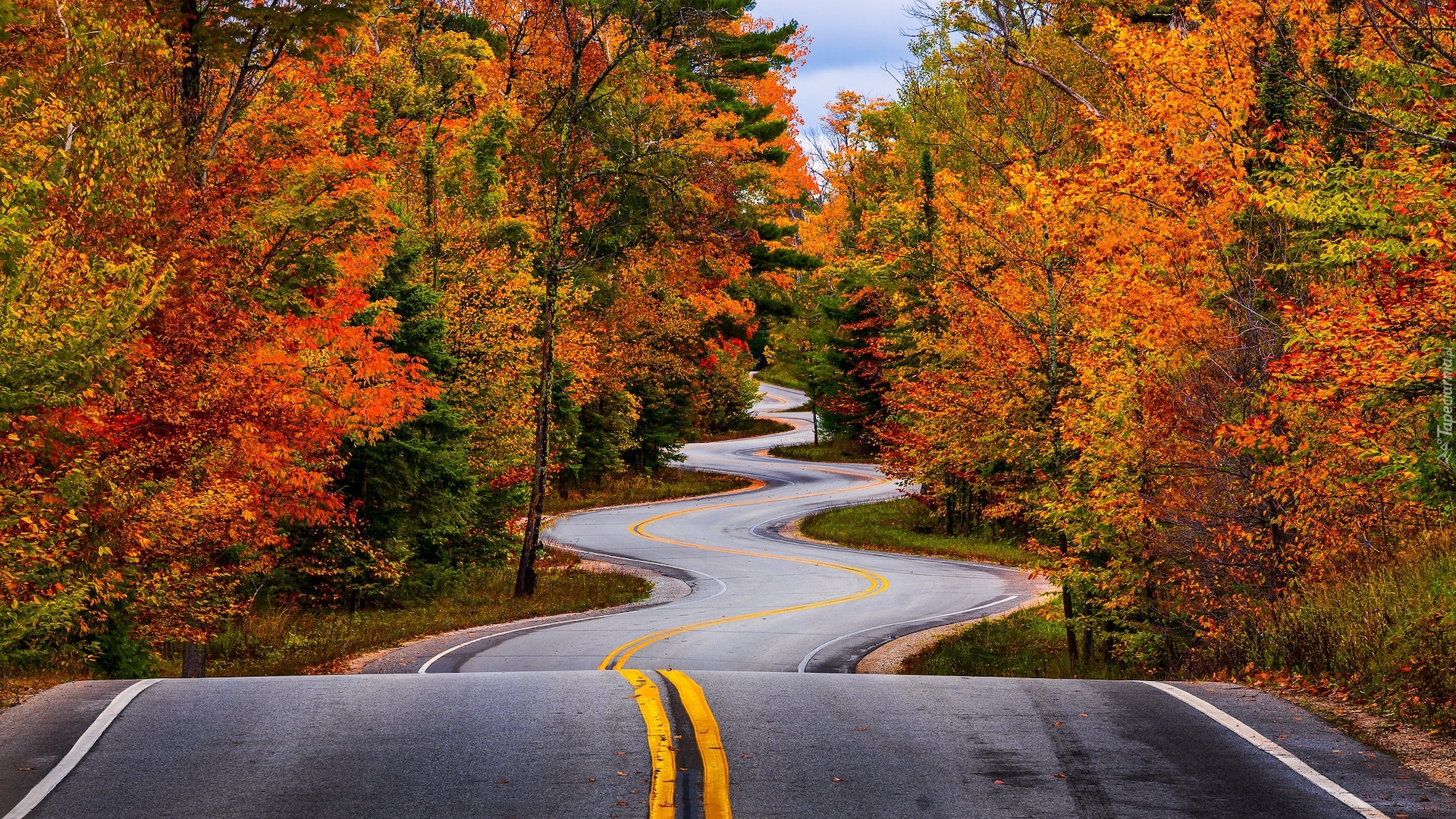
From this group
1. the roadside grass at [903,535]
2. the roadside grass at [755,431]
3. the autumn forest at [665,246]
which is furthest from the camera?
the roadside grass at [755,431]

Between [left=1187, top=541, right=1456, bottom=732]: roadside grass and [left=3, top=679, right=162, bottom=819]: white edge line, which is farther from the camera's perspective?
[left=1187, top=541, right=1456, bottom=732]: roadside grass

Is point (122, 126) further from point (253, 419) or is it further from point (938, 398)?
point (938, 398)

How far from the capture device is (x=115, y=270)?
34.8ft

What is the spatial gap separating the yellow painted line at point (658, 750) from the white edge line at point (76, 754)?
338cm

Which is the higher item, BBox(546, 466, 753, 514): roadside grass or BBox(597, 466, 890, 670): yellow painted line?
BBox(546, 466, 753, 514): roadside grass

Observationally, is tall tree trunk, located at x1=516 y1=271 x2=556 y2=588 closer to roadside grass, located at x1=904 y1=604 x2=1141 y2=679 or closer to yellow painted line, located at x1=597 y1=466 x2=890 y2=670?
yellow painted line, located at x1=597 y1=466 x2=890 y2=670

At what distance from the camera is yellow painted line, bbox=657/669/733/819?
6.46m

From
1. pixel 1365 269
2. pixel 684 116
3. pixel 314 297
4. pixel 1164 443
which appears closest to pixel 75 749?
pixel 1365 269

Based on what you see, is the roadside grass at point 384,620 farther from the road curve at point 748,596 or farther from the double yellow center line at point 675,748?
the double yellow center line at point 675,748

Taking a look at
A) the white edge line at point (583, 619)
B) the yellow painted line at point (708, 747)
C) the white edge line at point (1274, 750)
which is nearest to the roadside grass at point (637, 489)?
the white edge line at point (583, 619)

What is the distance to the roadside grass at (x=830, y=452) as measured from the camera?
2516 inches

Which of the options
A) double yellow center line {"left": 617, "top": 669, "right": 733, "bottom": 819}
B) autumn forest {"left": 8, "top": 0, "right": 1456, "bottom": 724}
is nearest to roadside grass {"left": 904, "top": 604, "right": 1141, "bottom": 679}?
autumn forest {"left": 8, "top": 0, "right": 1456, "bottom": 724}

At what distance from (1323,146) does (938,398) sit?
1646 cm

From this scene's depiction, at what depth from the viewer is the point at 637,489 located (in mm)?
51688
